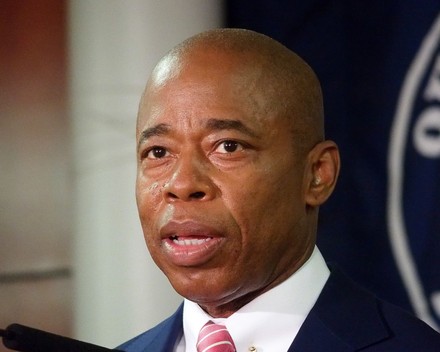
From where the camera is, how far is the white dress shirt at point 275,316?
1.39m

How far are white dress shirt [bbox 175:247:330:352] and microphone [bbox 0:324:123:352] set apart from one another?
13.3 inches

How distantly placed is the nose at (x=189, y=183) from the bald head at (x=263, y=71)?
0.30 feet

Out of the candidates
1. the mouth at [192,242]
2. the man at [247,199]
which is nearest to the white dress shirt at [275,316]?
the man at [247,199]

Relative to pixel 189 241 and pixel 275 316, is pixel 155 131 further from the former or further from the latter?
pixel 275 316

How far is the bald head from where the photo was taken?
4.44ft

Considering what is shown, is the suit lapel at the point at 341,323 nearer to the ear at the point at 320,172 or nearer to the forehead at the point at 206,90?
the ear at the point at 320,172

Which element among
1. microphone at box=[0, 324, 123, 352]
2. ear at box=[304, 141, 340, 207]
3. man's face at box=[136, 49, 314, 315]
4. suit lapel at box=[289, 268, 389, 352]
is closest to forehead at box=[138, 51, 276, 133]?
man's face at box=[136, 49, 314, 315]

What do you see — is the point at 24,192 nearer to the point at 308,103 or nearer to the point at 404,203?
the point at 404,203

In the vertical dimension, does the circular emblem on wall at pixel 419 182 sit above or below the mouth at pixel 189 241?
below

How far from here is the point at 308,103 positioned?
4.60 ft

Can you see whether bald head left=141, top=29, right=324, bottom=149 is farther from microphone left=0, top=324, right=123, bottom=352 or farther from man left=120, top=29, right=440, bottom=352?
microphone left=0, top=324, right=123, bottom=352

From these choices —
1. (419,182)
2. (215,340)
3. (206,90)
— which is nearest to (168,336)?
(215,340)

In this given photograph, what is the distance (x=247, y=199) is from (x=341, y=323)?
183 mm

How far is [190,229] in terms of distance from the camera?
1291 millimetres
